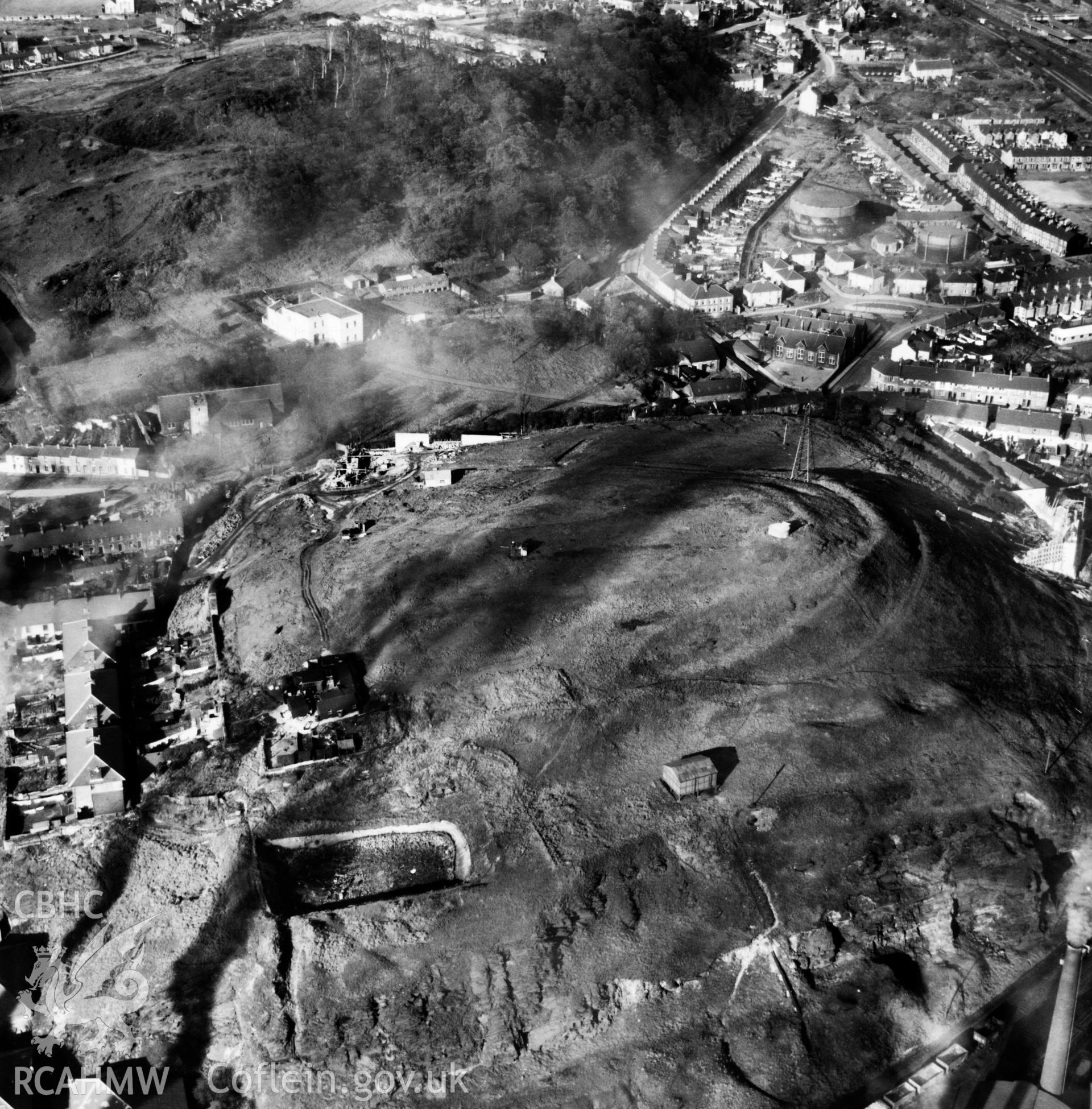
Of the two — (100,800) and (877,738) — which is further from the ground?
(877,738)

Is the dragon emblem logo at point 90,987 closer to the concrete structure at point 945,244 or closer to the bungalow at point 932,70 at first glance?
the concrete structure at point 945,244

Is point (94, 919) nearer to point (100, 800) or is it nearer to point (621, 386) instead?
point (100, 800)

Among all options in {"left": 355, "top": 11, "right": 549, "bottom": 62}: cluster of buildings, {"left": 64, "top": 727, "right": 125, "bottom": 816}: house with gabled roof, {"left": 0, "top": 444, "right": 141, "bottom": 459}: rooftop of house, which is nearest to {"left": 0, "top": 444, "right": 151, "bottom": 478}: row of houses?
{"left": 0, "top": 444, "right": 141, "bottom": 459}: rooftop of house

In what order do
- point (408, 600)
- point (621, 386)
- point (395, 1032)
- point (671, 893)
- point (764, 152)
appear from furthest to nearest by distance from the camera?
1. point (764, 152)
2. point (621, 386)
3. point (408, 600)
4. point (671, 893)
5. point (395, 1032)

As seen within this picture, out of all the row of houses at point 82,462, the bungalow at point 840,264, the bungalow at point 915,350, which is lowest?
the row of houses at point 82,462

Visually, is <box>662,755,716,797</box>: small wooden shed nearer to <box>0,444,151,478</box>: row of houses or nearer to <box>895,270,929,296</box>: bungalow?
<box>0,444,151,478</box>: row of houses

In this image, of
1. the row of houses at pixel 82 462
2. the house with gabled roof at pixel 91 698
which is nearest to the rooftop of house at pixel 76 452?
the row of houses at pixel 82 462

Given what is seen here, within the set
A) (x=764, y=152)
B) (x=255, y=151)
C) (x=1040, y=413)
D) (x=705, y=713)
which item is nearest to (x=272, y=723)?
(x=705, y=713)
